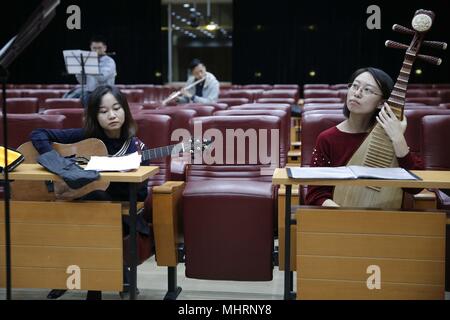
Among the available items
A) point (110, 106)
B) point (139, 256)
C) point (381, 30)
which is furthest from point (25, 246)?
point (381, 30)

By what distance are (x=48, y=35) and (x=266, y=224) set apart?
16424 millimetres

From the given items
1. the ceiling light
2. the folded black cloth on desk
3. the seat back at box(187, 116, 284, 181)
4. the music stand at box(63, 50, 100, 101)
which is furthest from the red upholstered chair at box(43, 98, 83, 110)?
the ceiling light

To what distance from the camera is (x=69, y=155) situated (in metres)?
3.10

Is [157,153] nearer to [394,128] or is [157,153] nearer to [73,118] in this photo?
[394,128]

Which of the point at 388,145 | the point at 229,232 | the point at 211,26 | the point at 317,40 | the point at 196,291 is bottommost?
the point at 196,291

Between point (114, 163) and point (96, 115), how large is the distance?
54 cm

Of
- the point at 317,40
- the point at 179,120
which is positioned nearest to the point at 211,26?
the point at 317,40

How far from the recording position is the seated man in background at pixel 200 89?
797cm

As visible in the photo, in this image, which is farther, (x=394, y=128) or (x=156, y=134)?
(x=156, y=134)

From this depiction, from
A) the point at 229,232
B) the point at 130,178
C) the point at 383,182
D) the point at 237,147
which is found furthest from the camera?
the point at 237,147

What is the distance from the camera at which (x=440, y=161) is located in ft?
11.5

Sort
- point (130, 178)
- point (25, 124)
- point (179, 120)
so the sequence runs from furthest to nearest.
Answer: point (179, 120) < point (25, 124) < point (130, 178)

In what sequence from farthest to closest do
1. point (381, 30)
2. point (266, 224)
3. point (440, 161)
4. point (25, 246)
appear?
point (381, 30), point (440, 161), point (266, 224), point (25, 246)

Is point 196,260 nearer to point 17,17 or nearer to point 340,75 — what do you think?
point 340,75
